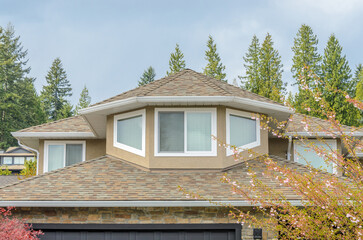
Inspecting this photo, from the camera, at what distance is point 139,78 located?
57875mm

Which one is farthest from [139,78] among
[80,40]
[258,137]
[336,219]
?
[336,219]

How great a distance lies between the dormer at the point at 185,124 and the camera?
1070cm

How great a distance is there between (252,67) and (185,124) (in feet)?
95.9

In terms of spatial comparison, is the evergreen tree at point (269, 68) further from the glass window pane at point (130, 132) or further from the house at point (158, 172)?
the glass window pane at point (130, 132)

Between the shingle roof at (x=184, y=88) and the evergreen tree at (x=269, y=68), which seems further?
the evergreen tree at (x=269, y=68)

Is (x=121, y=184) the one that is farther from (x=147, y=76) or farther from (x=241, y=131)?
(x=147, y=76)

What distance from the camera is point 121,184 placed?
9984 mm

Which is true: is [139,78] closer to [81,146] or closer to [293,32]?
[293,32]

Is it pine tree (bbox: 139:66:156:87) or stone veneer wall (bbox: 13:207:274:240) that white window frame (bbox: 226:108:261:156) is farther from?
pine tree (bbox: 139:66:156:87)

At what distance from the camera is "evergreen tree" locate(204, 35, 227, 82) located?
37.3 metres

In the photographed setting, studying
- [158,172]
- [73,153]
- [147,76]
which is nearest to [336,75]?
[73,153]

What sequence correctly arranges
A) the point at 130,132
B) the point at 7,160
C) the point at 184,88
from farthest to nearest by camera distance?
the point at 7,160, the point at 130,132, the point at 184,88

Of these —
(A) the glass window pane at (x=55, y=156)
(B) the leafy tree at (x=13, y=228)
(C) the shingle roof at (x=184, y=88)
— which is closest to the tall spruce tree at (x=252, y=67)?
(A) the glass window pane at (x=55, y=156)

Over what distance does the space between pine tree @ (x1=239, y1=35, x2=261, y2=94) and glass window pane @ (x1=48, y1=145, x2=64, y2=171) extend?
24279mm
